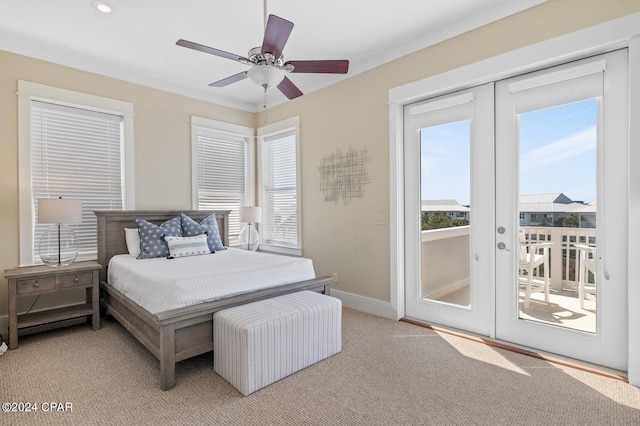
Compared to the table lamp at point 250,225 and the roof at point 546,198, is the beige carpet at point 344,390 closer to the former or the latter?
the roof at point 546,198

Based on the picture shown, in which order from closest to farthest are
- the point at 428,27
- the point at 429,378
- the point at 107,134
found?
the point at 429,378, the point at 428,27, the point at 107,134

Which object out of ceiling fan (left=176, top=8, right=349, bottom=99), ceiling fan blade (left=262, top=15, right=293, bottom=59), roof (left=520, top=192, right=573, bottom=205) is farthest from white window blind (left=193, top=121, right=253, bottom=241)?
roof (left=520, top=192, right=573, bottom=205)

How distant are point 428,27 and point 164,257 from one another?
140 inches

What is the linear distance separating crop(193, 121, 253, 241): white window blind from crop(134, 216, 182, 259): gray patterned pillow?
3.27ft

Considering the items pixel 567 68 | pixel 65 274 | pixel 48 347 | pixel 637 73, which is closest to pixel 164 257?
pixel 65 274

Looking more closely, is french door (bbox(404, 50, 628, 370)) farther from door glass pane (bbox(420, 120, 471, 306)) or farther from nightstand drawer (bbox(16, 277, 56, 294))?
nightstand drawer (bbox(16, 277, 56, 294))

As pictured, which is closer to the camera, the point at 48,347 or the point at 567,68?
the point at 567,68

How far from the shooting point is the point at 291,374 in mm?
2412

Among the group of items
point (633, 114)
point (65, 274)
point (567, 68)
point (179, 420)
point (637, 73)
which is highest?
point (567, 68)

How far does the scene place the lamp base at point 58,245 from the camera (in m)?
3.42

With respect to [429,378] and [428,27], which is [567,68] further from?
[429,378]

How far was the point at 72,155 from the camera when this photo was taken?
376 centimetres

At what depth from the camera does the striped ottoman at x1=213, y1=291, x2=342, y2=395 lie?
2.18 metres

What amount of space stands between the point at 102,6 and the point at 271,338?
9.87 feet
